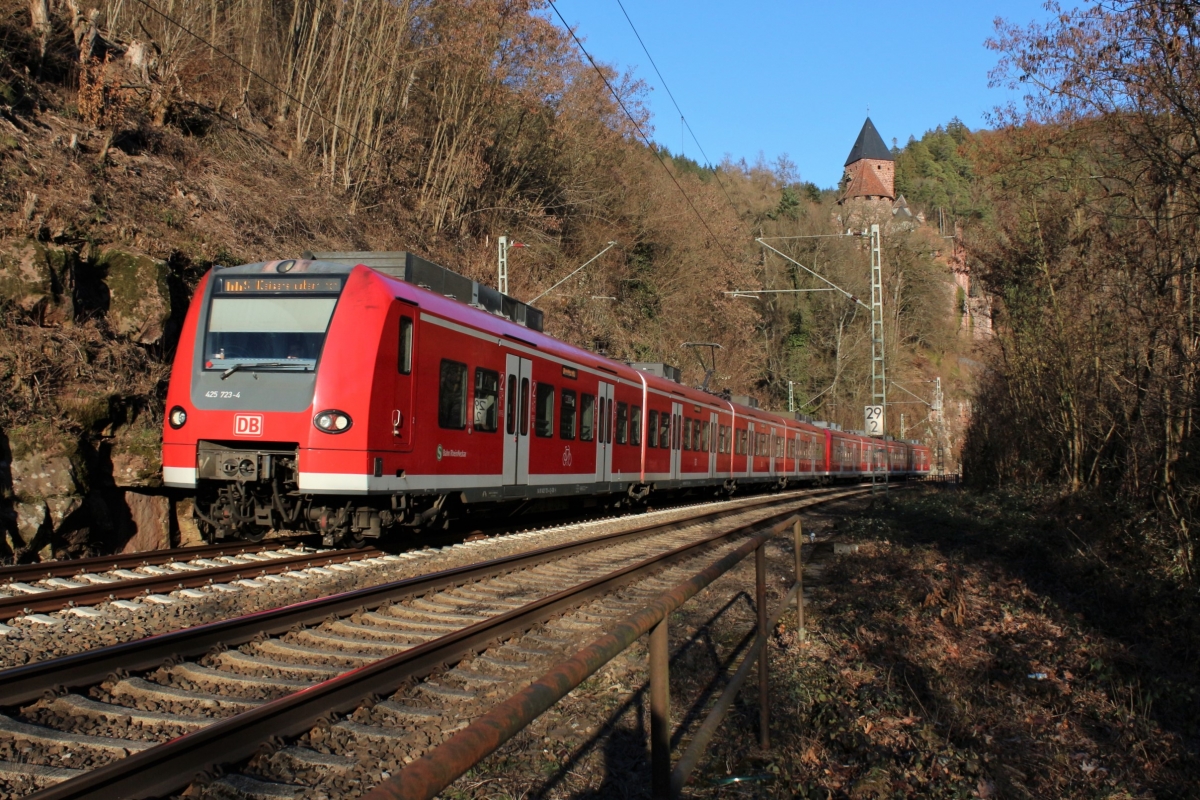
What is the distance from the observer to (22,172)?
14.3 m

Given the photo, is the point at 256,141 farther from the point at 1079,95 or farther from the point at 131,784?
the point at 131,784

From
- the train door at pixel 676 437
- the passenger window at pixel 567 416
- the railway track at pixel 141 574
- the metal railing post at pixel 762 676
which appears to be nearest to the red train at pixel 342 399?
the railway track at pixel 141 574

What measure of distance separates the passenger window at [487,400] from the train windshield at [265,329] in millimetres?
2472

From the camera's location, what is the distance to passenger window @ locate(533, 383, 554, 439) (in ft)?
46.1

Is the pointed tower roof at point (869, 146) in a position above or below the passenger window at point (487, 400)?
above

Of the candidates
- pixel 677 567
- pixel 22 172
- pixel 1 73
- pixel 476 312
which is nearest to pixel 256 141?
pixel 1 73

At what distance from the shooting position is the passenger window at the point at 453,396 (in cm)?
1104

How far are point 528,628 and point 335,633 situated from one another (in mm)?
1308

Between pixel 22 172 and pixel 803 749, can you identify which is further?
pixel 22 172

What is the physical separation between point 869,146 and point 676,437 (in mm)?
93712

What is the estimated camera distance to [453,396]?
11312 mm

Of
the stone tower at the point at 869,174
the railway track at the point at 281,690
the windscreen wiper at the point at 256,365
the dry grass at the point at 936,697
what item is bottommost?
the dry grass at the point at 936,697

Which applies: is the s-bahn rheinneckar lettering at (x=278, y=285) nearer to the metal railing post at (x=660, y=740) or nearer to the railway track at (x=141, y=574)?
the railway track at (x=141, y=574)

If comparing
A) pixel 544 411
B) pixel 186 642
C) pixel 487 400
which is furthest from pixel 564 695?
pixel 544 411
